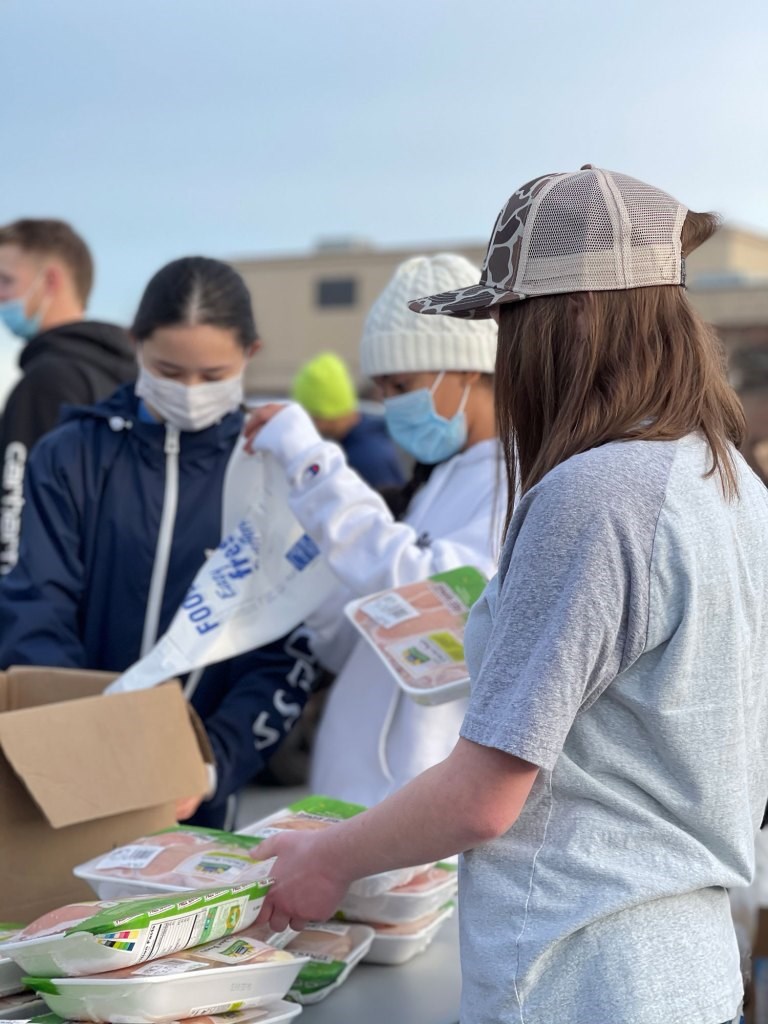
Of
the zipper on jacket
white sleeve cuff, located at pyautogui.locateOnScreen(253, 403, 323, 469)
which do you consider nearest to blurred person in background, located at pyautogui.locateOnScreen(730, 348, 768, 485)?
white sleeve cuff, located at pyautogui.locateOnScreen(253, 403, 323, 469)

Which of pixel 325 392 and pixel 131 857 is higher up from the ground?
pixel 325 392

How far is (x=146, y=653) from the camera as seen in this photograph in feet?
8.05

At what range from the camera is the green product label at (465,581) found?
6.50 ft

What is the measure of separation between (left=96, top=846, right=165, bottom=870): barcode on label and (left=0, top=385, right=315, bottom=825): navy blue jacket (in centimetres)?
60

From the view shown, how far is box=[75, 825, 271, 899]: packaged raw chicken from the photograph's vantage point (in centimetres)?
161

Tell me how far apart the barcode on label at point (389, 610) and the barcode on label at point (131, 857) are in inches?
19.5

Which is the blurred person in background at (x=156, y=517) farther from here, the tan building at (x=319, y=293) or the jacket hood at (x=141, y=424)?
the tan building at (x=319, y=293)

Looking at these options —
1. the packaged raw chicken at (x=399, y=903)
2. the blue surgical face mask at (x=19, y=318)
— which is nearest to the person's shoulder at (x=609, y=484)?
the packaged raw chicken at (x=399, y=903)

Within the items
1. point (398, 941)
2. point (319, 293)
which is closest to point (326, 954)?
point (398, 941)

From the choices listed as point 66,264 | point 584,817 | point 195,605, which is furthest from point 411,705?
point 66,264

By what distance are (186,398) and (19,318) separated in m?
1.82

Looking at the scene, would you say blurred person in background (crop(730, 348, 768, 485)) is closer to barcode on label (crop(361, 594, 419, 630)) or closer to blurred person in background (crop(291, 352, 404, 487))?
barcode on label (crop(361, 594, 419, 630))

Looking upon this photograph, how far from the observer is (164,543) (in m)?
2.48

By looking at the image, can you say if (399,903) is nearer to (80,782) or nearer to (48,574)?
(80,782)
